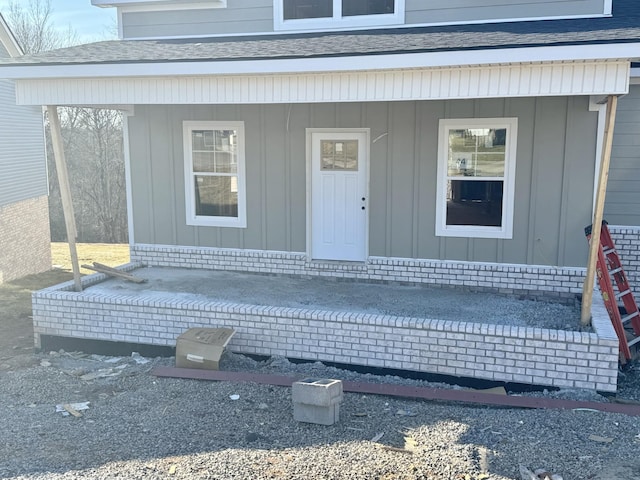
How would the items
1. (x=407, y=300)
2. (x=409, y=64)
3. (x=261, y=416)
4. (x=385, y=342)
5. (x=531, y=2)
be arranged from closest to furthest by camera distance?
(x=261, y=416)
(x=409, y=64)
(x=385, y=342)
(x=407, y=300)
(x=531, y=2)

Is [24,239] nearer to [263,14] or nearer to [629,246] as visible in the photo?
[263,14]

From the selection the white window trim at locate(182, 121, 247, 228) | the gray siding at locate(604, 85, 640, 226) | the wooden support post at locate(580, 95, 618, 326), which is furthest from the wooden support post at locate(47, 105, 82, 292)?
the gray siding at locate(604, 85, 640, 226)

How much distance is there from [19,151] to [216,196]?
8.56 metres

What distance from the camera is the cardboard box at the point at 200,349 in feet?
20.9

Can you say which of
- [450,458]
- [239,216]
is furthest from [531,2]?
[450,458]

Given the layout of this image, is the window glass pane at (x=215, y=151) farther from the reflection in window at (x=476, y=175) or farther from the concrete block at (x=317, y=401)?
the concrete block at (x=317, y=401)

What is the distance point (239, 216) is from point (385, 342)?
3624mm

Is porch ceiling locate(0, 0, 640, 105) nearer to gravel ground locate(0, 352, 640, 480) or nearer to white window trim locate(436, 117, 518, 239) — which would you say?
white window trim locate(436, 117, 518, 239)

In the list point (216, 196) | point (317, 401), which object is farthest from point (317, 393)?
point (216, 196)

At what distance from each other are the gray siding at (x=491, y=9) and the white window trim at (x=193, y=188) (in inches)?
118

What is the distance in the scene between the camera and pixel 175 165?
919 centimetres

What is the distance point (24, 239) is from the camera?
15.1 meters

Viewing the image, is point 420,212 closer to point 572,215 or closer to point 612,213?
point 572,215

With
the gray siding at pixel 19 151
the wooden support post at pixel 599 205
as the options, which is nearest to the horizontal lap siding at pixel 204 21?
the wooden support post at pixel 599 205
